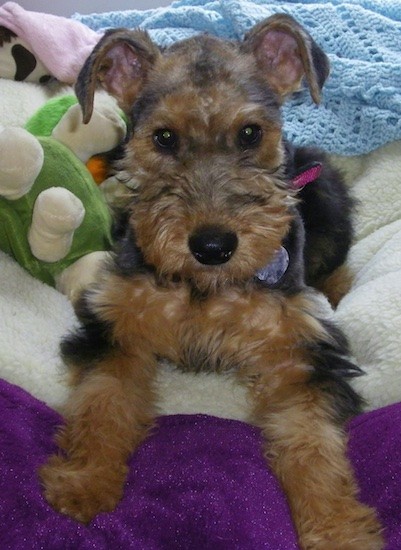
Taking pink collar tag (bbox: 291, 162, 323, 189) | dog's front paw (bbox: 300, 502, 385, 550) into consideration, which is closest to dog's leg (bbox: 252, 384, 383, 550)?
dog's front paw (bbox: 300, 502, 385, 550)

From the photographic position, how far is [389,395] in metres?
2.71

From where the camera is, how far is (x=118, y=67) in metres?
3.17

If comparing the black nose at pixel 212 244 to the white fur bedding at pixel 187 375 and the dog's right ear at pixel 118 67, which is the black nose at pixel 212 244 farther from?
the dog's right ear at pixel 118 67

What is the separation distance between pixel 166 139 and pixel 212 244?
631mm

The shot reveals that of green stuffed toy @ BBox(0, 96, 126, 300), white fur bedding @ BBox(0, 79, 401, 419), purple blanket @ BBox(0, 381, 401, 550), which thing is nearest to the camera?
purple blanket @ BBox(0, 381, 401, 550)

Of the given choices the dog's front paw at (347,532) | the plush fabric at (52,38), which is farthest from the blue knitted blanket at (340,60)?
the dog's front paw at (347,532)

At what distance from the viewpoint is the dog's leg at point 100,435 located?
223cm

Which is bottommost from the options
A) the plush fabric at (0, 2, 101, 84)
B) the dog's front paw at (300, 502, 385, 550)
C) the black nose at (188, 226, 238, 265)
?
the dog's front paw at (300, 502, 385, 550)

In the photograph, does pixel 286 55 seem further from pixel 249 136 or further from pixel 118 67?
pixel 118 67

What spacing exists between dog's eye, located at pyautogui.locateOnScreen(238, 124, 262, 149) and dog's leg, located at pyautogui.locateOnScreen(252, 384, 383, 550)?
36.1 inches

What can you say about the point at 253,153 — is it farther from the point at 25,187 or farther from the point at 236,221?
the point at 25,187

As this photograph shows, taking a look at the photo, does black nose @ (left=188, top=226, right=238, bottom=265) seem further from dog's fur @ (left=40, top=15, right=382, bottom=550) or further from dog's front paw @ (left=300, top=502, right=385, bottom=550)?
dog's front paw @ (left=300, top=502, right=385, bottom=550)

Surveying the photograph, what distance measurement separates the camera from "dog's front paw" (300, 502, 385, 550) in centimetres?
214

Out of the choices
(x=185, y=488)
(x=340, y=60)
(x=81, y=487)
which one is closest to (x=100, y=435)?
(x=81, y=487)
